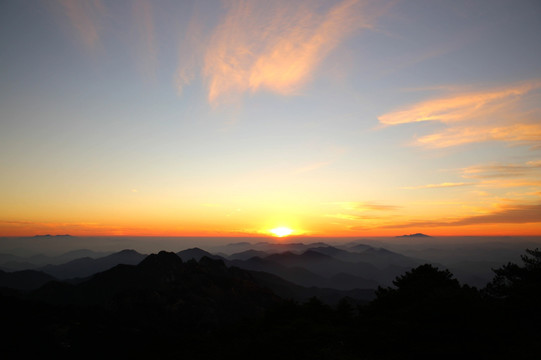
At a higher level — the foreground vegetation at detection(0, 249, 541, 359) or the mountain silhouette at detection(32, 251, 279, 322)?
the foreground vegetation at detection(0, 249, 541, 359)

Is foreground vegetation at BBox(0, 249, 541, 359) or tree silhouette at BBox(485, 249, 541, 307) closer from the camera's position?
foreground vegetation at BBox(0, 249, 541, 359)

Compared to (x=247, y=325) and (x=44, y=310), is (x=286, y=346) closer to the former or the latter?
(x=247, y=325)

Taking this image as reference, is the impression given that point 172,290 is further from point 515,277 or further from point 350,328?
point 515,277

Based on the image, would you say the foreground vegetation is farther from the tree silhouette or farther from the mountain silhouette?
the mountain silhouette

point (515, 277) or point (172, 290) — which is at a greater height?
point (515, 277)

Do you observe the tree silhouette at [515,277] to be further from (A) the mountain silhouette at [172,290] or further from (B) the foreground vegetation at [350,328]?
(A) the mountain silhouette at [172,290]

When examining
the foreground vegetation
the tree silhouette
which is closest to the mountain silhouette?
the foreground vegetation

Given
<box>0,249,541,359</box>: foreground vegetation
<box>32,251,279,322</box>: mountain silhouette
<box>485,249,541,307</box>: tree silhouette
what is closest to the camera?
<box>0,249,541,359</box>: foreground vegetation

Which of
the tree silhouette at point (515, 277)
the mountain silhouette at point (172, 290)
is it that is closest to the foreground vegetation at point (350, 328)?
the tree silhouette at point (515, 277)

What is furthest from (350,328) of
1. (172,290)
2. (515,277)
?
(172,290)

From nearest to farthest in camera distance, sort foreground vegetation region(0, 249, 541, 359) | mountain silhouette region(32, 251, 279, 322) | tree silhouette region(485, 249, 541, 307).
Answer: foreground vegetation region(0, 249, 541, 359) < tree silhouette region(485, 249, 541, 307) < mountain silhouette region(32, 251, 279, 322)

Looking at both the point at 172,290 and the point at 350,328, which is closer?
the point at 350,328

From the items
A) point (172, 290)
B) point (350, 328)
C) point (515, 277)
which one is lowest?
point (172, 290)

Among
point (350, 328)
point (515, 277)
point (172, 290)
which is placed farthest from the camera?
point (172, 290)
